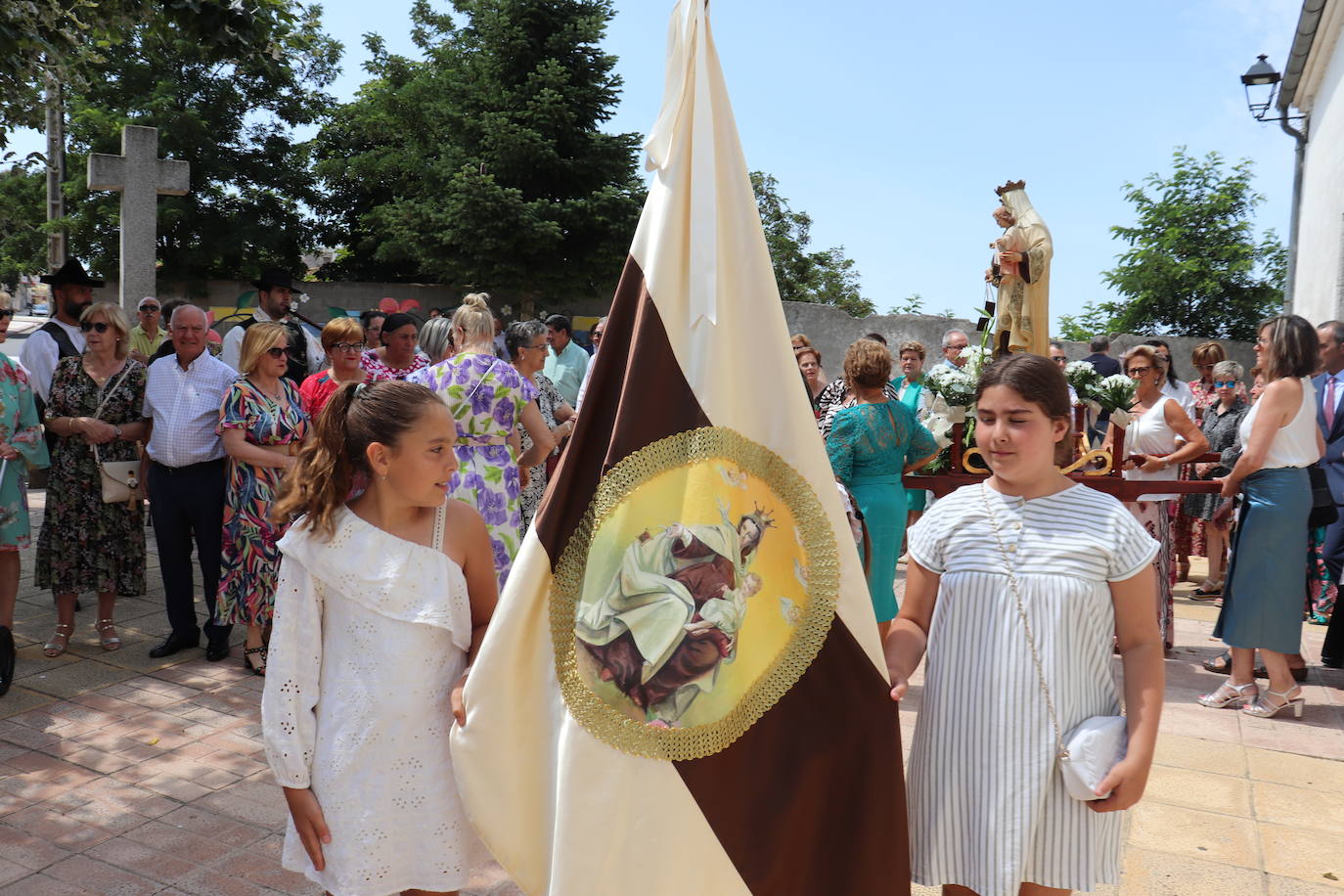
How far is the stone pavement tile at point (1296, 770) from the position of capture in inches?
175

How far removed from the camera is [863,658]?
2.13 m

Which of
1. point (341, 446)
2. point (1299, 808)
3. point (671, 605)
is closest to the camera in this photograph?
point (671, 605)

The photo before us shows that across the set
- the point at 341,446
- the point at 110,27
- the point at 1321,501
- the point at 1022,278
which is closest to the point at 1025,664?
the point at 341,446

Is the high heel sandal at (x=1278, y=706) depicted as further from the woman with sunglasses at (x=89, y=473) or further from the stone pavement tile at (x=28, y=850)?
the woman with sunglasses at (x=89, y=473)

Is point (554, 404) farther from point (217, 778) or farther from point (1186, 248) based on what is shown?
point (1186, 248)

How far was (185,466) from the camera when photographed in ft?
18.3

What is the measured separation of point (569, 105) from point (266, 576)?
1538cm

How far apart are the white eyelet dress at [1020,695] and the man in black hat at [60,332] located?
6731mm

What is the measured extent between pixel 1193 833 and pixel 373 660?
10.7ft

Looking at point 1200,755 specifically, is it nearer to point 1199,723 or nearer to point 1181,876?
point 1199,723

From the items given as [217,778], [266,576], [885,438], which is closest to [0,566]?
[266,576]

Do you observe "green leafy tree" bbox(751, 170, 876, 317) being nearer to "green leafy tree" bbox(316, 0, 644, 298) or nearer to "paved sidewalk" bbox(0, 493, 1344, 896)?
"green leafy tree" bbox(316, 0, 644, 298)

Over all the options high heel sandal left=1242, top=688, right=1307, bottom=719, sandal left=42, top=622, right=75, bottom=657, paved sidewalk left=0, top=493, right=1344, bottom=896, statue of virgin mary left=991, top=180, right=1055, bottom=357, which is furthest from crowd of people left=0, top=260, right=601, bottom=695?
high heel sandal left=1242, top=688, right=1307, bottom=719

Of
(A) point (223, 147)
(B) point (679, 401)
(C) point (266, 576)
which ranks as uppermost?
(A) point (223, 147)
